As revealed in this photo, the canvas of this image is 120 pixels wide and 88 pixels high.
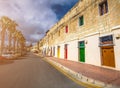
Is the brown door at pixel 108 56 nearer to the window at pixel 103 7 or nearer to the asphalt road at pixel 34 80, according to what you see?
the window at pixel 103 7

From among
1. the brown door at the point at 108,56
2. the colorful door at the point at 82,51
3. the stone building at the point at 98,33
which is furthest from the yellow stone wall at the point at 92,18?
the brown door at the point at 108,56

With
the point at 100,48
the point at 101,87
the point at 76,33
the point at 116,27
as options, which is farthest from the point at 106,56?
the point at 76,33

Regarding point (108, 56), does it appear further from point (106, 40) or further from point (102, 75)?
point (102, 75)

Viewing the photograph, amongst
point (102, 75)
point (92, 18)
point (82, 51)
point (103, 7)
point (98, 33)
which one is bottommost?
point (102, 75)

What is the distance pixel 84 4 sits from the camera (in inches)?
602

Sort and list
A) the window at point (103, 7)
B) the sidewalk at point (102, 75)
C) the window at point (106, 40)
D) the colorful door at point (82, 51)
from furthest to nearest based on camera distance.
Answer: the colorful door at point (82, 51) → the window at point (103, 7) → the window at point (106, 40) → the sidewalk at point (102, 75)

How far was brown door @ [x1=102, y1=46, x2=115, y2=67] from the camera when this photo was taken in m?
10.3

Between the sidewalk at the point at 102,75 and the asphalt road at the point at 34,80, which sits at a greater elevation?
the sidewalk at the point at 102,75

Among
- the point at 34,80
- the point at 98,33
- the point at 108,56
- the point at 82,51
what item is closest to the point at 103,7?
the point at 98,33

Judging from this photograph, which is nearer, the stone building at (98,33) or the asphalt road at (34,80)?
the asphalt road at (34,80)

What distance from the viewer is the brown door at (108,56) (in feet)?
33.9

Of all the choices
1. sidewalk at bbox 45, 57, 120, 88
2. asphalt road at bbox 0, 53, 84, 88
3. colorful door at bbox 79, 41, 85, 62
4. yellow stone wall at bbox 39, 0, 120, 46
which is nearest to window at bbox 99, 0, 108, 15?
yellow stone wall at bbox 39, 0, 120, 46

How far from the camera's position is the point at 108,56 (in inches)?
425

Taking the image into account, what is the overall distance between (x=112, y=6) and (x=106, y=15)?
102 cm
